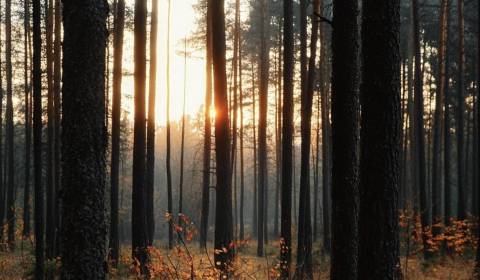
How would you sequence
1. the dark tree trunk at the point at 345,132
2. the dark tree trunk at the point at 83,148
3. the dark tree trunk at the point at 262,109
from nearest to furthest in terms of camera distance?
1. the dark tree trunk at the point at 83,148
2. the dark tree trunk at the point at 345,132
3. the dark tree trunk at the point at 262,109

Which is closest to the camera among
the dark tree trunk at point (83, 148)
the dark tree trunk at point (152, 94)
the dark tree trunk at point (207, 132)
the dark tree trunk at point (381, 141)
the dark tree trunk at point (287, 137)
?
the dark tree trunk at point (83, 148)

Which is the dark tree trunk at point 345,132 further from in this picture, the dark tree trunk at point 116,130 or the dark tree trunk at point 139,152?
the dark tree trunk at point 116,130

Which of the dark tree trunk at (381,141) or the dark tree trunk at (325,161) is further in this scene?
the dark tree trunk at (325,161)

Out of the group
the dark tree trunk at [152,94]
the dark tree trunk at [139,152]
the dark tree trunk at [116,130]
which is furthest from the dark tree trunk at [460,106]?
the dark tree trunk at [116,130]

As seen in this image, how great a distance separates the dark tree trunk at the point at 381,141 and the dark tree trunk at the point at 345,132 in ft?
3.07

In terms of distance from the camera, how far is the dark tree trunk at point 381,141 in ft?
14.6

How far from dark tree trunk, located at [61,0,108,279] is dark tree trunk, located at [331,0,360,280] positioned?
9.23 feet

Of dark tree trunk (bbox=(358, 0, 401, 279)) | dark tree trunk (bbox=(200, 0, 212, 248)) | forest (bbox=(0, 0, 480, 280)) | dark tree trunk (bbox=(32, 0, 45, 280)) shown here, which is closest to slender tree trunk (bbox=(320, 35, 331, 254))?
forest (bbox=(0, 0, 480, 280))

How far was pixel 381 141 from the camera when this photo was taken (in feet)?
14.7

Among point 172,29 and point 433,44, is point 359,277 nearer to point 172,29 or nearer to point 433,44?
point 172,29

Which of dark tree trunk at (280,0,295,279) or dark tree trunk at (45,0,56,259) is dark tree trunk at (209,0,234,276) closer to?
dark tree trunk at (280,0,295,279)

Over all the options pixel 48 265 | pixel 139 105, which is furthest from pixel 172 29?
pixel 48 265

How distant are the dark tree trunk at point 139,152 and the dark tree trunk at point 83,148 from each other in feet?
21.1

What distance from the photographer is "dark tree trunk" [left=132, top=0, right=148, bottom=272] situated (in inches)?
417
